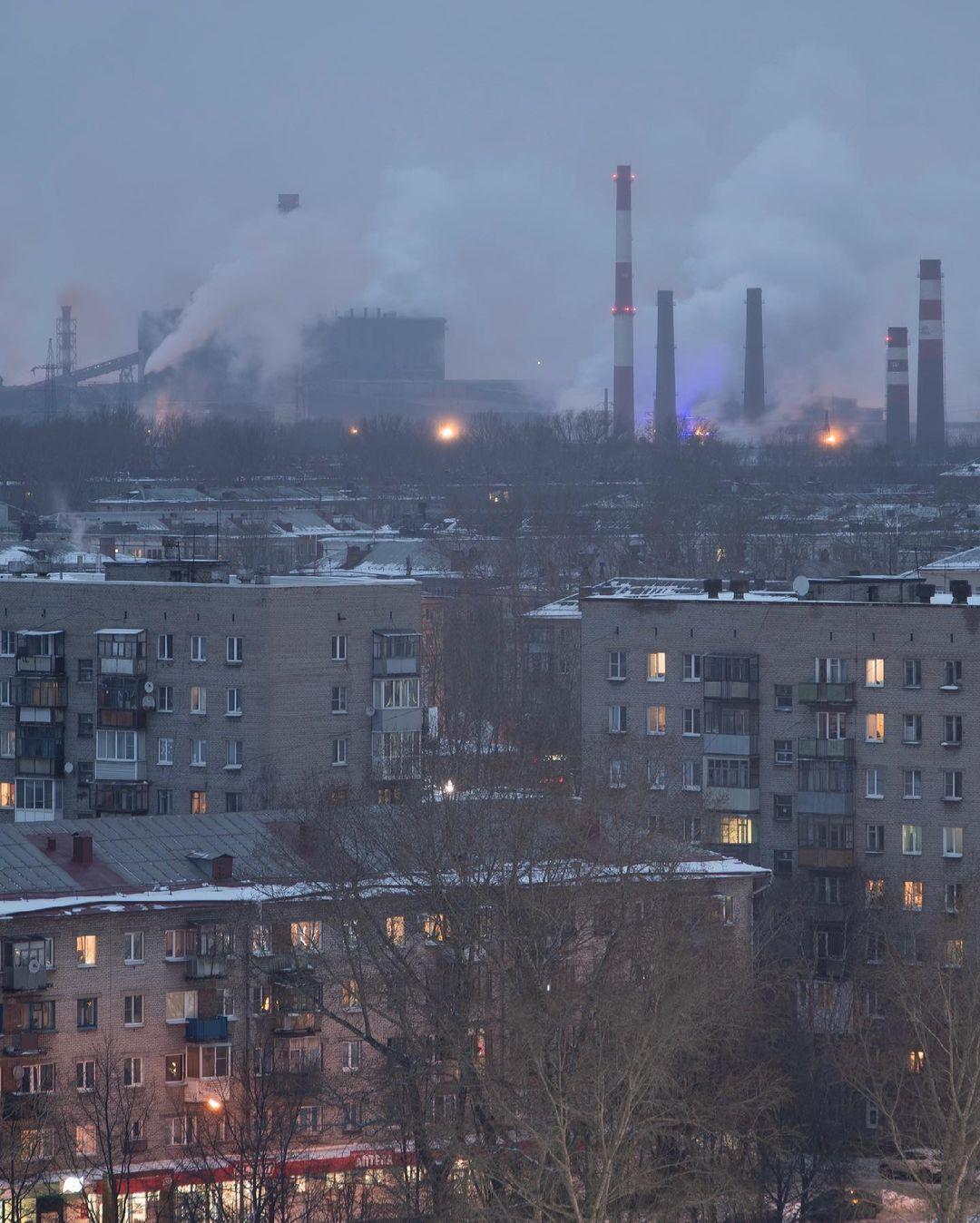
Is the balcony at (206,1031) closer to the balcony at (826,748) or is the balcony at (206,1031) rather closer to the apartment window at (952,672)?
the balcony at (826,748)

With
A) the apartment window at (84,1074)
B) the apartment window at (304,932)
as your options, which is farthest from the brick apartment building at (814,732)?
the apartment window at (84,1074)

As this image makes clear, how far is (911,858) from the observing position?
19.1 m

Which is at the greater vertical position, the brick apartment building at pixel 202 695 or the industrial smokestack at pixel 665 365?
the industrial smokestack at pixel 665 365

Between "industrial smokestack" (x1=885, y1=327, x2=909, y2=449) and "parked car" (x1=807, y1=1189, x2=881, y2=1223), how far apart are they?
54133 millimetres

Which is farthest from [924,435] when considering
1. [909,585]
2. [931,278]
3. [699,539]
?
[909,585]

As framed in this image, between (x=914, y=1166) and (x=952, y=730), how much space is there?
6.88 m

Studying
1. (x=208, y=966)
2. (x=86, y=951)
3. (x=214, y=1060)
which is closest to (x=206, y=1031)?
(x=214, y=1060)

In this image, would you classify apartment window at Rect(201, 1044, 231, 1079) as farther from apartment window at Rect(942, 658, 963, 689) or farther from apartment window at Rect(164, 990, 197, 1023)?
apartment window at Rect(942, 658, 963, 689)

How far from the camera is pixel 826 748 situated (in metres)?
19.7

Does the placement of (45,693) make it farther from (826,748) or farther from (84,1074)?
(84,1074)

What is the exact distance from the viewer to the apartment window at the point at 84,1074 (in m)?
13.6

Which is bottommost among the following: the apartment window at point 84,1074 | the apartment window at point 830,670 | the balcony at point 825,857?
the apartment window at point 84,1074

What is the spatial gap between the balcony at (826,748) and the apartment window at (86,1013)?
7253 mm

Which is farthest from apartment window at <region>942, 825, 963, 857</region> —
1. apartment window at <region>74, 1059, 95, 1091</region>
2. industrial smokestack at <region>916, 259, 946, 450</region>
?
industrial smokestack at <region>916, 259, 946, 450</region>
